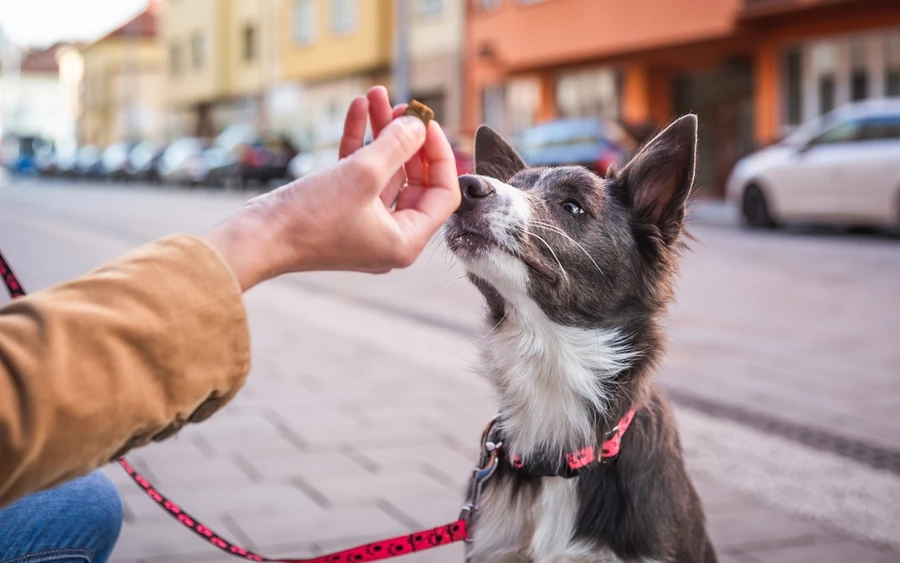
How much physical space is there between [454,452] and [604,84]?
23.5 m

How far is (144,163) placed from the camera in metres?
41.8

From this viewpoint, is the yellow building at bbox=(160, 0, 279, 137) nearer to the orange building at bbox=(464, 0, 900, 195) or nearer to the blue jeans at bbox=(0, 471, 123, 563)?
the orange building at bbox=(464, 0, 900, 195)

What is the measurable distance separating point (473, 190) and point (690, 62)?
24715 millimetres

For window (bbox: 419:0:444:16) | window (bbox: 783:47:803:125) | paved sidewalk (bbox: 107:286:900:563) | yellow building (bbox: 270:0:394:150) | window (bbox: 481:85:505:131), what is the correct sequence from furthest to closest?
yellow building (bbox: 270:0:394:150) → window (bbox: 419:0:444:16) → window (bbox: 481:85:505:131) → window (bbox: 783:47:803:125) → paved sidewalk (bbox: 107:286:900:563)

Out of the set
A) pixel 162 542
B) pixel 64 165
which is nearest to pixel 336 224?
pixel 162 542

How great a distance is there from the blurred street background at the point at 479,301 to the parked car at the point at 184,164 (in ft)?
0.62

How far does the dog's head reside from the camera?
2.33 metres

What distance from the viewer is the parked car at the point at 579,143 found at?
706 inches

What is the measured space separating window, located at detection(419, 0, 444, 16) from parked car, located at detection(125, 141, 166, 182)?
1423cm

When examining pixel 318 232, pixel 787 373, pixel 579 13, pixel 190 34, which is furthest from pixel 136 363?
pixel 190 34

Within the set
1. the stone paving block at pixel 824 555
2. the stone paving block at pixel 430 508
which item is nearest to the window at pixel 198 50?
the stone paving block at pixel 430 508

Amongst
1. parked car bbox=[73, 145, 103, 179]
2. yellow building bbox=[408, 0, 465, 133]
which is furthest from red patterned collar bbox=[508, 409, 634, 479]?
parked car bbox=[73, 145, 103, 179]

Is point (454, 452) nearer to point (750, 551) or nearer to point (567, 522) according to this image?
point (750, 551)

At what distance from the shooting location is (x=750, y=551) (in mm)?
3473
